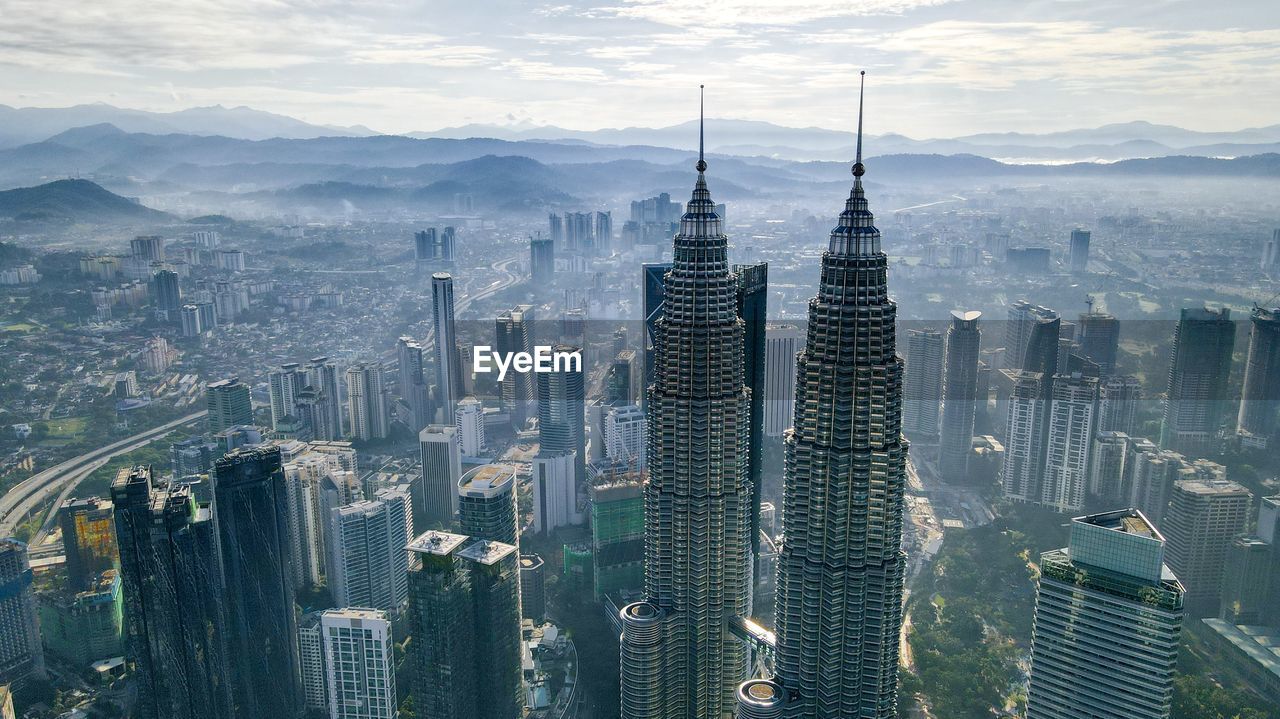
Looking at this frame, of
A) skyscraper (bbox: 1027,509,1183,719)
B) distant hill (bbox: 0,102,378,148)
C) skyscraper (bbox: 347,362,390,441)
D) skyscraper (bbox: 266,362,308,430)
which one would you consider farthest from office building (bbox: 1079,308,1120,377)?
distant hill (bbox: 0,102,378,148)

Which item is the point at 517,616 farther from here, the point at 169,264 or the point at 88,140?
the point at 88,140

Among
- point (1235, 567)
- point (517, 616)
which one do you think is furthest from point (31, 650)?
point (1235, 567)

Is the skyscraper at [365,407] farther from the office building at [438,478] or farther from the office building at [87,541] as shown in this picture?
the office building at [87,541]

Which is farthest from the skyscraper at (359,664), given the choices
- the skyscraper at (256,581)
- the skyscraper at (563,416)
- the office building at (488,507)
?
the skyscraper at (563,416)

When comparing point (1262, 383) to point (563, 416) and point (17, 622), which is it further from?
point (17, 622)

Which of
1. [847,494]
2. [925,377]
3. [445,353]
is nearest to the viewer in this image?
[847,494]

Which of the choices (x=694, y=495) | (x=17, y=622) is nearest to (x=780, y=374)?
(x=694, y=495)
